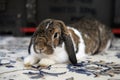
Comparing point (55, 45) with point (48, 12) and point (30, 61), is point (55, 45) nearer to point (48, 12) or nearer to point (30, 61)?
point (30, 61)

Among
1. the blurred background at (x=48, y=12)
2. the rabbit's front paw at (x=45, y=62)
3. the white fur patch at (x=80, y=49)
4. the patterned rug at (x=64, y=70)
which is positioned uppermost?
the blurred background at (x=48, y=12)

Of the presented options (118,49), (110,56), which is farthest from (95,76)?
(118,49)

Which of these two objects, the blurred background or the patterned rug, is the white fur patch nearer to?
the patterned rug

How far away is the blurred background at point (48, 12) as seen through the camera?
117 inches

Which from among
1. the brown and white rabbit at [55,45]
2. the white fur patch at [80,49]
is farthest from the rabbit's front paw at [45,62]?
the white fur patch at [80,49]

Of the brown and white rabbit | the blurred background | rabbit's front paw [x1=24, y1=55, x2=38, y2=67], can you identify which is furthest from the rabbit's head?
the blurred background

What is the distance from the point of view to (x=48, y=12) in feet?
9.89

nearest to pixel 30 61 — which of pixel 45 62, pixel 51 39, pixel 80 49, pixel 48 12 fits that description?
pixel 45 62

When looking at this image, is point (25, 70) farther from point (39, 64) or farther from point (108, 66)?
point (108, 66)

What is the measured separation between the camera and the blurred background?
9.76 ft

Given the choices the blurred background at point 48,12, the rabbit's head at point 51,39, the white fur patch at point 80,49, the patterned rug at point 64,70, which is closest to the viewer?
the patterned rug at point 64,70

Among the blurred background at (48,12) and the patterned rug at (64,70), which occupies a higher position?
the blurred background at (48,12)

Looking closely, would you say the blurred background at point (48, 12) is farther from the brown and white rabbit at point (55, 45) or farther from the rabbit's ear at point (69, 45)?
the rabbit's ear at point (69, 45)

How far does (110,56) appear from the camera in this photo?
1963 mm
